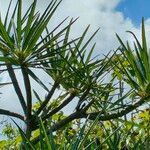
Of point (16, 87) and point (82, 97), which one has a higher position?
point (16, 87)

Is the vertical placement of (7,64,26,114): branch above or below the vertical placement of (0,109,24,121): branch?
above

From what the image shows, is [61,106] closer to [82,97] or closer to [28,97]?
[82,97]

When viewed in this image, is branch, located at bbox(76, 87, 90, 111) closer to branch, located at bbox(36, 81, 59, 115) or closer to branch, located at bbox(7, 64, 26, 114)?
branch, located at bbox(36, 81, 59, 115)

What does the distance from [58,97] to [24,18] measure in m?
0.45

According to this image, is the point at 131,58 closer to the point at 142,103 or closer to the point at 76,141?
the point at 142,103

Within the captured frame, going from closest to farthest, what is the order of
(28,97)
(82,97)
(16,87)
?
(28,97) → (16,87) → (82,97)

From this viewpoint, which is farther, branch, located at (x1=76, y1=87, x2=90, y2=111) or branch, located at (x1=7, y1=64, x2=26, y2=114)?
branch, located at (x1=76, y1=87, x2=90, y2=111)

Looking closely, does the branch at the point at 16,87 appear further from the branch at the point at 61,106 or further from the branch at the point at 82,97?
the branch at the point at 82,97

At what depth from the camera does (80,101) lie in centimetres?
254

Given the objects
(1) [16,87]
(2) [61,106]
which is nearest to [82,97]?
(2) [61,106]

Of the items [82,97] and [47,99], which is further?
[82,97]

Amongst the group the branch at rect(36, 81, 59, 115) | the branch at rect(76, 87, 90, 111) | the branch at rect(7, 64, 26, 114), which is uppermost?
the branch at rect(7, 64, 26, 114)

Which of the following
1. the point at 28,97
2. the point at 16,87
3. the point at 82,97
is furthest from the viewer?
the point at 82,97

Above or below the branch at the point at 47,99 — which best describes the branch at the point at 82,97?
below
